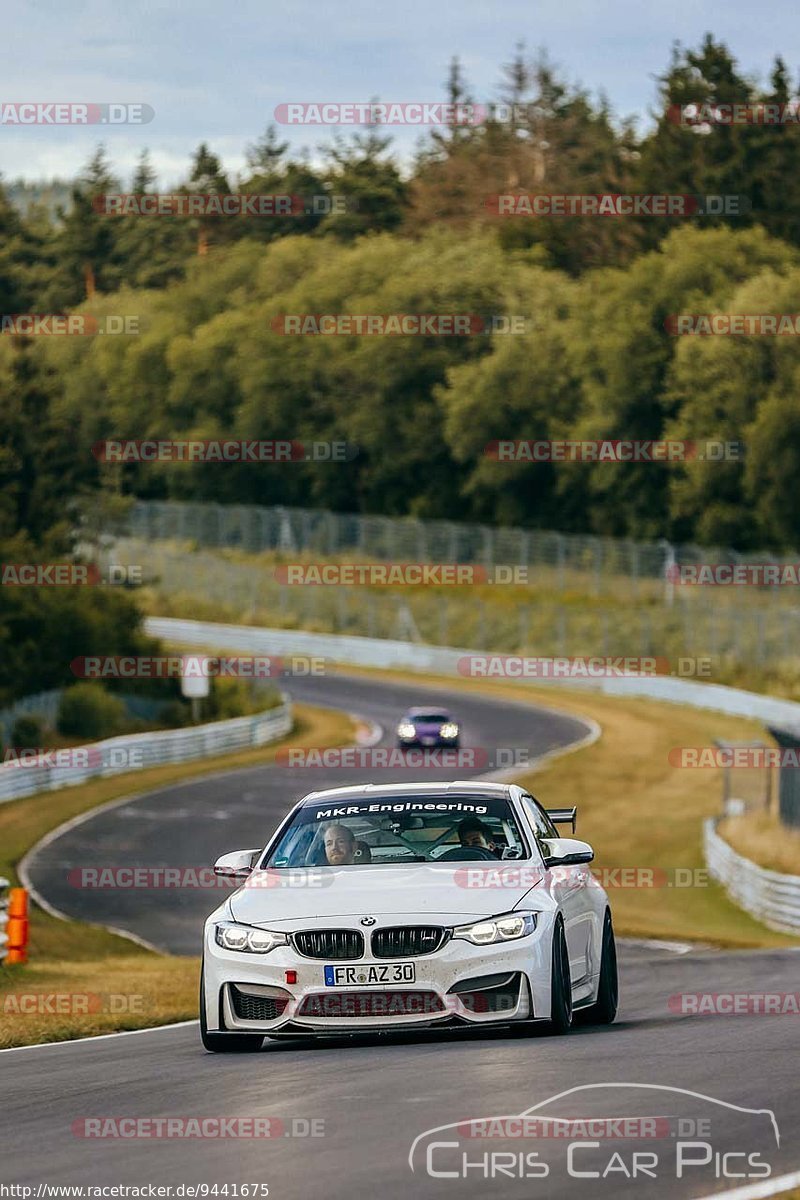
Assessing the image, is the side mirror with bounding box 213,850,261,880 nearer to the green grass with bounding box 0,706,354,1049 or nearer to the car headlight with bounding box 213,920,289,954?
the car headlight with bounding box 213,920,289,954

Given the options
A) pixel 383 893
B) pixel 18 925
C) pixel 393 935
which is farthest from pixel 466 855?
→ pixel 18 925

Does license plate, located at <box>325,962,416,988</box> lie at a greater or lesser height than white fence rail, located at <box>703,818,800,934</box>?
greater

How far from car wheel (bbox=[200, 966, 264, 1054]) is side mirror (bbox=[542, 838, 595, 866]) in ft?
6.25

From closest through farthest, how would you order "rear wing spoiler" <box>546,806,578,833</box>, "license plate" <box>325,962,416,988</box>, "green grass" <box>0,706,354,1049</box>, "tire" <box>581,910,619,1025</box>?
"license plate" <box>325,962,416,988</box>
"tire" <box>581,910,619,1025</box>
"rear wing spoiler" <box>546,806,578,833</box>
"green grass" <box>0,706,354,1049</box>

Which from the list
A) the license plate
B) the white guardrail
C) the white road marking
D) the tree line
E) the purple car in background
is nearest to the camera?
the white road marking

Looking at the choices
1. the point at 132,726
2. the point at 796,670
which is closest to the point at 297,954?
the point at 132,726

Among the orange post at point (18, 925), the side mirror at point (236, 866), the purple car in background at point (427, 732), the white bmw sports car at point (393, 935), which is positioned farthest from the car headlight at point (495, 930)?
the purple car in background at point (427, 732)

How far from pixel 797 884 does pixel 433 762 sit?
2347cm

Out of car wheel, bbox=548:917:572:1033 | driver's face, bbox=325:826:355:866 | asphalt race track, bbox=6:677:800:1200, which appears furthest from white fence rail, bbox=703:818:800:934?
car wheel, bbox=548:917:572:1033

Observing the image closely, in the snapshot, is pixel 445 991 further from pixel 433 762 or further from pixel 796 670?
pixel 796 670

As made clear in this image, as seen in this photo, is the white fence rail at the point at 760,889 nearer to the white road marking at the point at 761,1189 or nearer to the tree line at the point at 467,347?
the white road marking at the point at 761,1189

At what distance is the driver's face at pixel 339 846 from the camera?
12.8m

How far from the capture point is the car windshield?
12.8 m

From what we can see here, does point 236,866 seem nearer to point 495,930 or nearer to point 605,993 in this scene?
point 495,930
